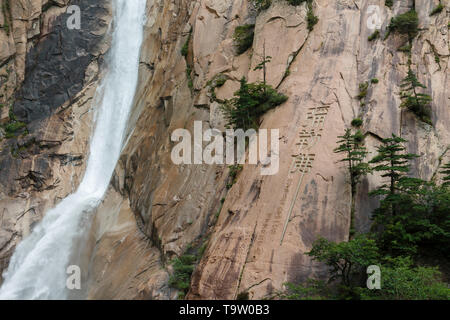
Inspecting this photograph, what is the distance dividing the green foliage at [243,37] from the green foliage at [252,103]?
4.32 metres

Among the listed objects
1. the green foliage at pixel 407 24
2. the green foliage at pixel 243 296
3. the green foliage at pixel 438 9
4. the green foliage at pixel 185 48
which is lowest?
the green foliage at pixel 243 296

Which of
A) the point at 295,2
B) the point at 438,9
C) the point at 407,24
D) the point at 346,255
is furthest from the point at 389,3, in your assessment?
the point at 346,255

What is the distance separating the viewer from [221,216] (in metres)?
15.7

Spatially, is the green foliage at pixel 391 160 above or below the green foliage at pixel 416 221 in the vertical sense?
above

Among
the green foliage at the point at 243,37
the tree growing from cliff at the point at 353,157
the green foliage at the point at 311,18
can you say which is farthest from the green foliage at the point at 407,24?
the green foliage at the point at 243,37

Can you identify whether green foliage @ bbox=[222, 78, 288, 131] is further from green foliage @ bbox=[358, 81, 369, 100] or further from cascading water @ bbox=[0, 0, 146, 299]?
cascading water @ bbox=[0, 0, 146, 299]

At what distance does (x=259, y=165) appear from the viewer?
→ 15.8 metres

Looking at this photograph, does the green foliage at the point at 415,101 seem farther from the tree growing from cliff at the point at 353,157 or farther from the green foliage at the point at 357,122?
the tree growing from cliff at the point at 353,157

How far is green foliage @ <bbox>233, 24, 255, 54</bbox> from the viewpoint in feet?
70.1

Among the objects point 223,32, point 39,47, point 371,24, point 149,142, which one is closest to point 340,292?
point 371,24

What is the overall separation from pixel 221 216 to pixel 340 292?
18.7 feet

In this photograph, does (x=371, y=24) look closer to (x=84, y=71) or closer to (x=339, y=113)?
(x=339, y=113)

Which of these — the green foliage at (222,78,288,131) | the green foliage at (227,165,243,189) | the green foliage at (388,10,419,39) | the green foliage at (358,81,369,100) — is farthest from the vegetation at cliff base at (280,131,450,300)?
the green foliage at (388,10,419,39)

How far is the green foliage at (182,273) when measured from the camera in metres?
14.7
